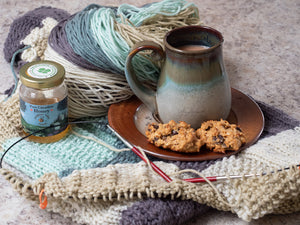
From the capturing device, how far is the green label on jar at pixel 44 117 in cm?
81

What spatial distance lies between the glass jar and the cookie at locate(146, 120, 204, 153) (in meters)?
0.17

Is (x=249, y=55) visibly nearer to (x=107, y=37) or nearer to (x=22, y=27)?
(x=107, y=37)

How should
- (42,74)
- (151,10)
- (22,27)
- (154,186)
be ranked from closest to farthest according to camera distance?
(154,186) → (42,74) → (151,10) → (22,27)

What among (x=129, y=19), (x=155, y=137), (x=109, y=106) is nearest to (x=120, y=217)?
(x=155, y=137)

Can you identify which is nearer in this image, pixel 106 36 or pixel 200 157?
pixel 200 157

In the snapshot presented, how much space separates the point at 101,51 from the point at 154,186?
30cm

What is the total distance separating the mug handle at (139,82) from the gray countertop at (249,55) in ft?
0.81

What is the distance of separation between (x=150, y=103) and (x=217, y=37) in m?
0.17

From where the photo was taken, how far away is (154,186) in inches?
27.8

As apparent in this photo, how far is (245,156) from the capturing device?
778 millimetres

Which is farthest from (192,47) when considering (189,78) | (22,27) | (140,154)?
(22,27)

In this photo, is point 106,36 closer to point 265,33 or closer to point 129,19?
point 129,19

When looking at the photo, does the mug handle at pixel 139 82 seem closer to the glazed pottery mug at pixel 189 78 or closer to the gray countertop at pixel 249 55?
the glazed pottery mug at pixel 189 78

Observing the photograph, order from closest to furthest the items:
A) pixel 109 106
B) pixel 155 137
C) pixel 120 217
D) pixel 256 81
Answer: pixel 120 217 → pixel 155 137 → pixel 109 106 → pixel 256 81
